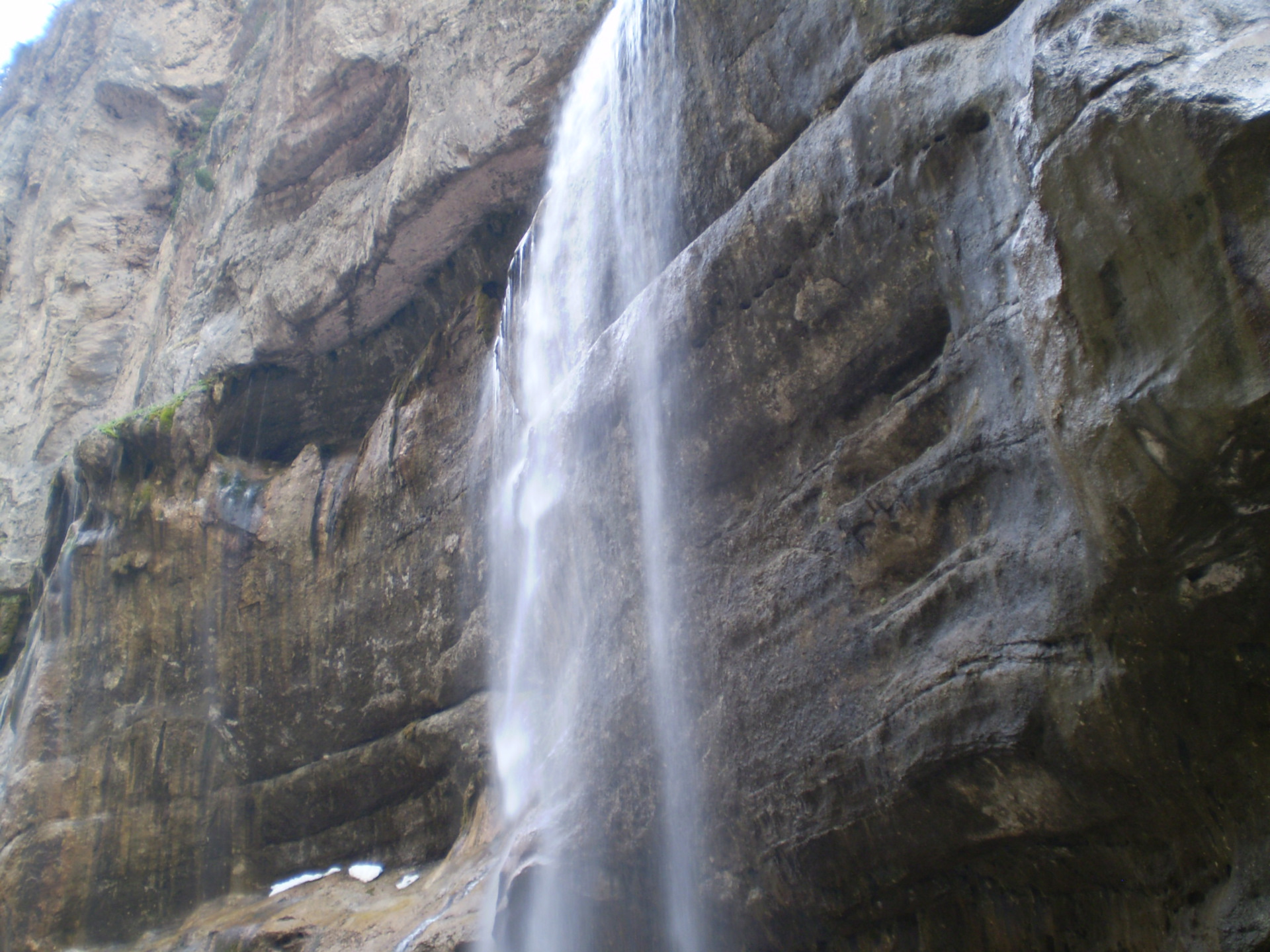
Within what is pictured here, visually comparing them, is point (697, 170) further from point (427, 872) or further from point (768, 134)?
point (427, 872)

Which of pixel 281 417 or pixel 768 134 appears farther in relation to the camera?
pixel 281 417

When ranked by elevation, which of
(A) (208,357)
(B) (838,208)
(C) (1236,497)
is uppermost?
(A) (208,357)

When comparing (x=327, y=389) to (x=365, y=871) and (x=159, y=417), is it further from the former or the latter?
(x=365, y=871)

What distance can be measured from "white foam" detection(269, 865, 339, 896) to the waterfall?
296 cm

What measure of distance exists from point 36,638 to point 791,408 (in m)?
11.6

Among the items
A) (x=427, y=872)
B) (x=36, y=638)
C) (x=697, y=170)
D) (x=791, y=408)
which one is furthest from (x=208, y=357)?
(x=791, y=408)

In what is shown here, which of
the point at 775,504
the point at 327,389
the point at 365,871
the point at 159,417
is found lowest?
the point at 365,871

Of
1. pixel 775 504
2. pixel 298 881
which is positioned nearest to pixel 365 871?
pixel 298 881

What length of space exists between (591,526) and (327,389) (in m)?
7.72

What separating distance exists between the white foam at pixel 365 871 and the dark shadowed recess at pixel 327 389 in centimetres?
594

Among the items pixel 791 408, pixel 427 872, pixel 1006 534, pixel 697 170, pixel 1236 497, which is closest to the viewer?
pixel 1236 497

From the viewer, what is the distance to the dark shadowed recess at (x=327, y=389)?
40.9 ft

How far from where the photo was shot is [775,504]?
5.69 meters

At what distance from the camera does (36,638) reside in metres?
12.2
